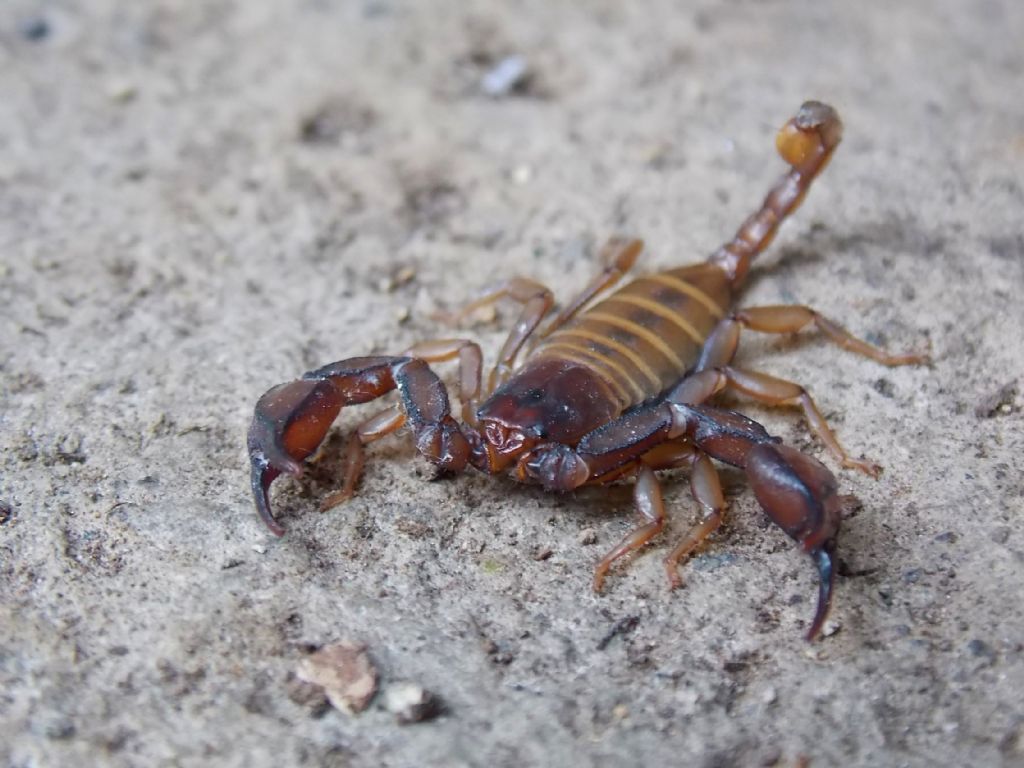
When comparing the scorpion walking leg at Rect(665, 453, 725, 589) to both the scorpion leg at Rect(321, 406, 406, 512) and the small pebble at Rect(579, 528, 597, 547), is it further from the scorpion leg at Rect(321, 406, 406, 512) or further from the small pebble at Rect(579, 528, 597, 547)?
the scorpion leg at Rect(321, 406, 406, 512)

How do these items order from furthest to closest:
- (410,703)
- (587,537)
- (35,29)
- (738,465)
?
(35,29), (587,537), (738,465), (410,703)

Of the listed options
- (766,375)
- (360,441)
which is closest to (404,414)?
(360,441)

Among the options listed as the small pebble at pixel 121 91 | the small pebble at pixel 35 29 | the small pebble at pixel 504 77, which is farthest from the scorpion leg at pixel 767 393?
the small pebble at pixel 35 29

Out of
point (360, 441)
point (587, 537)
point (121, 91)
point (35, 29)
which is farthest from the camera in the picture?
point (35, 29)

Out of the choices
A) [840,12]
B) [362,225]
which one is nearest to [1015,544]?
[362,225]

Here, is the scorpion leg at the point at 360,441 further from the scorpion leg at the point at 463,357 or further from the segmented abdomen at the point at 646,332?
the segmented abdomen at the point at 646,332

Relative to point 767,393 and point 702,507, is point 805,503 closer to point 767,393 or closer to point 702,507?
point 702,507
